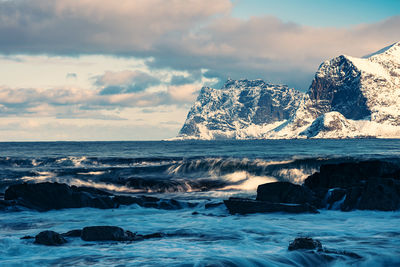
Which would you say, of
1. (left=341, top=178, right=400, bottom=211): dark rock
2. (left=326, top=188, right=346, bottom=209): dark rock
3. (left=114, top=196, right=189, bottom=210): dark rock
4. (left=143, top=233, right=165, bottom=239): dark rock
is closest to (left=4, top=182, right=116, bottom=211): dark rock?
(left=114, top=196, right=189, bottom=210): dark rock

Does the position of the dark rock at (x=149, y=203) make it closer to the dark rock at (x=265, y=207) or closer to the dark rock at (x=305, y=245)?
the dark rock at (x=265, y=207)

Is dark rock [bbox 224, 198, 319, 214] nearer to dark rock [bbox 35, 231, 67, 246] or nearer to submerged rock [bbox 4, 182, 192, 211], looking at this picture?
submerged rock [bbox 4, 182, 192, 211]

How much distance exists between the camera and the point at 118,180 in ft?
122

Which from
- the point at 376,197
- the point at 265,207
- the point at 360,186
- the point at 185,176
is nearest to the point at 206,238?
the point at 265,207

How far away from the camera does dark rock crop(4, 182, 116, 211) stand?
70.7ft

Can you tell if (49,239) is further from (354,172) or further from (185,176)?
(185,176)

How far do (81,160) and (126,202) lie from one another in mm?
44834

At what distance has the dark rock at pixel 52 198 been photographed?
2156cm

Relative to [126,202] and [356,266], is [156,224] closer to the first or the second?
[126,202]

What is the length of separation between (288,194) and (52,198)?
12.0 m

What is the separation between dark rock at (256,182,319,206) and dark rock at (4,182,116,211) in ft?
26.4

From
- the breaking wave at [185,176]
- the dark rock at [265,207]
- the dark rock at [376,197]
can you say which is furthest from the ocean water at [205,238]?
the breaking wave at [185,176]

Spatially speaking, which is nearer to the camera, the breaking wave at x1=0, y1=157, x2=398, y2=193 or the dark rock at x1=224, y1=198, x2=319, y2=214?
the dark rock at x1=224, y1=198, x2=319, y2=214

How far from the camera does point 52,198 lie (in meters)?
21.8
